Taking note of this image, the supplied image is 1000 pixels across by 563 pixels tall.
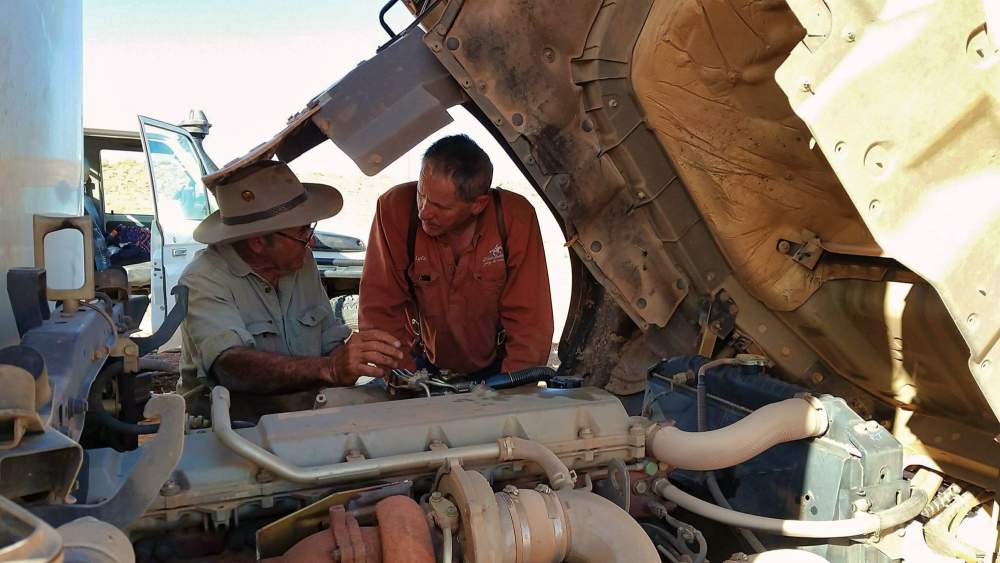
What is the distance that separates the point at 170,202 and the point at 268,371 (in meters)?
4.51

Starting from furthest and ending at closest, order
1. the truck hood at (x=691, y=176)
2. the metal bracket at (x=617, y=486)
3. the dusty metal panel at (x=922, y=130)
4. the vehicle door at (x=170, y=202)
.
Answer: the vehicle door at (x=170, y=202) → the truck hood at (x=691, y=176) → the metal bracket at (x=617, y=486) → the dusty metal panel at (x=922, y=130)

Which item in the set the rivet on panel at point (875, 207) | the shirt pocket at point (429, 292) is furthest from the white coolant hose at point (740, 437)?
the shirt pocket at point (429, 292)

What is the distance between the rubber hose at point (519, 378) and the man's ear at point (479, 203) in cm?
111

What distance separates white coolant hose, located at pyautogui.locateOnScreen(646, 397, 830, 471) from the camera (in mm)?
1848

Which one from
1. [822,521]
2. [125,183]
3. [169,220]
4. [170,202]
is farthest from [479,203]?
[125,183]

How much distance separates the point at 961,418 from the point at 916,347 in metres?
0.33

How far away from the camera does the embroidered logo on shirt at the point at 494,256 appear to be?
3.40 m

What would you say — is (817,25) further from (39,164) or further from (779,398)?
(39,164)

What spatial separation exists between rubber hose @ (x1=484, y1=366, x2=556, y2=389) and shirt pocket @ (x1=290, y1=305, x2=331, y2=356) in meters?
1.08

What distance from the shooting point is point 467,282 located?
3.43m

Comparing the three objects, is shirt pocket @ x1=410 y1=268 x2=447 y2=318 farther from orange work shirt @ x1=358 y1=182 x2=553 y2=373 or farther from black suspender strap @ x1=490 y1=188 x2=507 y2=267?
black suspender strap @ x1=490 y1=188 x2=507 y2=267

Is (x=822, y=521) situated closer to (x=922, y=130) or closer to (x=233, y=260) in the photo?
(x=922, y=130)

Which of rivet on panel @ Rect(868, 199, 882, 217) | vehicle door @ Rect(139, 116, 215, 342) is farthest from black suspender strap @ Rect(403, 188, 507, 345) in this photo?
vehicle door @ Rect(139, 116, 215, 342)

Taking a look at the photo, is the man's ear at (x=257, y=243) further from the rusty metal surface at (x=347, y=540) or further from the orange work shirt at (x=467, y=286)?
the rusty metal surface at (x=347, y=540)
